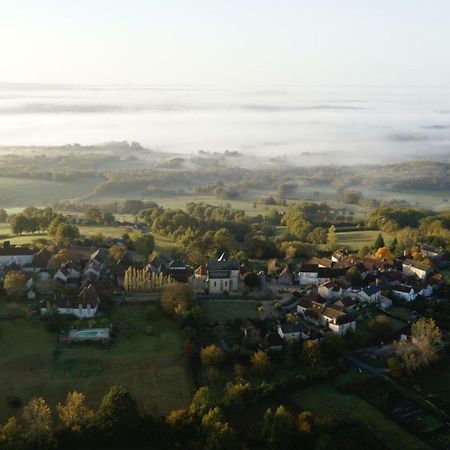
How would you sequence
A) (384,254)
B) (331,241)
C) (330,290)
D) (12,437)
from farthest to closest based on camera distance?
(331,241) < (384,254) < (330,290) < (12,437)

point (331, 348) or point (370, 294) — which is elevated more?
point (331, 348)

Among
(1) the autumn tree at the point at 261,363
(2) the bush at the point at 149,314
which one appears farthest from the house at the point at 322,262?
(1) the autumn tree at the point at 261,363

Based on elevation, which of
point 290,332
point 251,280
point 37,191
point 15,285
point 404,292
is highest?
point 15,285

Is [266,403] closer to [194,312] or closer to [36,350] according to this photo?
[194,312]

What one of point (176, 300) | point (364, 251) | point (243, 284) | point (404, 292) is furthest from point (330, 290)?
point (364, 251)

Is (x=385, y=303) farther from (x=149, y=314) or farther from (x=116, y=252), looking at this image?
(x=116, y=252)

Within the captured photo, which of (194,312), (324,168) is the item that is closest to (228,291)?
(194,312)
